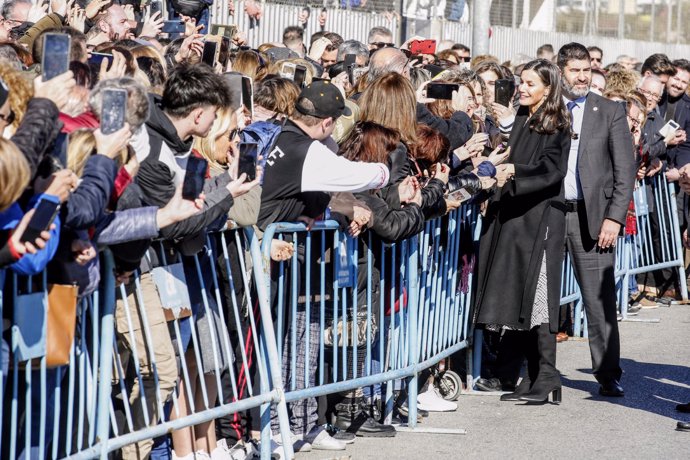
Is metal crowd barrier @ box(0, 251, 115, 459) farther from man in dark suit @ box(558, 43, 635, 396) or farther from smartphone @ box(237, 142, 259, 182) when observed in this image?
man in dark suit @ box(558, 43, 635, 396)

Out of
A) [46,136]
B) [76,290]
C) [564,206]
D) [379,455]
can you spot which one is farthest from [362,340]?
[46,136]

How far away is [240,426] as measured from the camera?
668 centimetres

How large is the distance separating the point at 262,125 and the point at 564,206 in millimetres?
2213

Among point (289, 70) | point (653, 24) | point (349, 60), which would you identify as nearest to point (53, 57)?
point (289, 70)

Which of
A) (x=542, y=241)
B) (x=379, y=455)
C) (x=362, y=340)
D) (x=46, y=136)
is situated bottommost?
(x=379, y=455)

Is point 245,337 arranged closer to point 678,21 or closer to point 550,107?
point 550,107

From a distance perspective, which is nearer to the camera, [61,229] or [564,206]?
[61,229]

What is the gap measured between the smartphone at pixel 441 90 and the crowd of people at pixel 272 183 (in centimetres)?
3

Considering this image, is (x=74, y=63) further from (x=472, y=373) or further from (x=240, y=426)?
(x=472, y=373)

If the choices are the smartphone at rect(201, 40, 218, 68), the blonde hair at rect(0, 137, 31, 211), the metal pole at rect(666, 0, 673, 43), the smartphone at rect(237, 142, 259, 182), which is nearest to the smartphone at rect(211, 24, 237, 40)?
the smartphone at rect(201, 40, 218, 68)

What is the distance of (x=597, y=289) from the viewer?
327 inches

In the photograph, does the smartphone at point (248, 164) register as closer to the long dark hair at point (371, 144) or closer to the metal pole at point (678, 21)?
the long dark hair at point (371, 144)

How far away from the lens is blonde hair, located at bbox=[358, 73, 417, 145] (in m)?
7.20

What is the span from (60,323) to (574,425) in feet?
12.7
